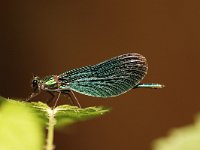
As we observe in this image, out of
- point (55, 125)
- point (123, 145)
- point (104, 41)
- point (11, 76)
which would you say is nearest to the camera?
point (55, 125)

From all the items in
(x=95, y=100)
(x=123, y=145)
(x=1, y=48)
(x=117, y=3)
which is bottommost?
(x=123, y=145)

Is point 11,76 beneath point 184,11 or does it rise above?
beneath

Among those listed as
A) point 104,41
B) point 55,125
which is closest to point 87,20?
point 104,41

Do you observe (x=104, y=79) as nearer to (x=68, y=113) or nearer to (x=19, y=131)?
(x=68, y=113)

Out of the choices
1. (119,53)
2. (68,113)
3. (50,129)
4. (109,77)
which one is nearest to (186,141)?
(50,129)

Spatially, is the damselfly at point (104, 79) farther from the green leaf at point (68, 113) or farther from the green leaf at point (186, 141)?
the green leaf at point (186, 141)

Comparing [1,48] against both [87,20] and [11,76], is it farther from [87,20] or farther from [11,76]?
[87,20]

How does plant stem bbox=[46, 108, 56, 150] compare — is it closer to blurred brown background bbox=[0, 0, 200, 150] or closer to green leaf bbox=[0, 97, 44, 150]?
green leaf bbox=[0, 97, 44, 150]
